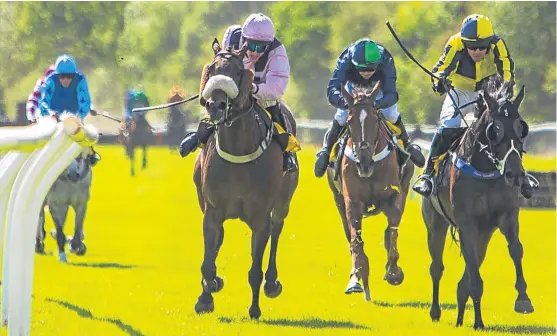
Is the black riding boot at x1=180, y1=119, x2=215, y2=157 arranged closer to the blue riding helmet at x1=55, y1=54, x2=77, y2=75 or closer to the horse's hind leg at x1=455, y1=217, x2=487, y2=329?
the horse's hind leg at x1=455, y1=217, x2=487, y2=329

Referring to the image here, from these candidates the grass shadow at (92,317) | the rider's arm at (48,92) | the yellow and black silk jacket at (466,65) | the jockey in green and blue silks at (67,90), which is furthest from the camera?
the jockey in green and blue silks at (67,90)

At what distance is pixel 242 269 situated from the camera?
15.6 m

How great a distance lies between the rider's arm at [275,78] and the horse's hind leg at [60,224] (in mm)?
4659

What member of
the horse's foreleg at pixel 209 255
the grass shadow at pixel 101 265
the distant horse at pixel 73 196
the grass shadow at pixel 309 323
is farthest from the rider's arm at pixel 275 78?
the distant horse at pixel 73 196

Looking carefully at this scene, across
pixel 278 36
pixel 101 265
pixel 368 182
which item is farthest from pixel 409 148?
pixel 278 36

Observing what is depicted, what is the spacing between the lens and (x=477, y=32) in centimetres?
→ 1181

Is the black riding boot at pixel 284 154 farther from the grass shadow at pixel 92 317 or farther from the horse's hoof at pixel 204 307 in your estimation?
the grass shadow at pixel 92 317

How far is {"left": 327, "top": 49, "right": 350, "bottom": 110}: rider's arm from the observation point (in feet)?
42.8

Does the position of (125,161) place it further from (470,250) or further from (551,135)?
(470,250)

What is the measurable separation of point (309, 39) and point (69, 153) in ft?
209

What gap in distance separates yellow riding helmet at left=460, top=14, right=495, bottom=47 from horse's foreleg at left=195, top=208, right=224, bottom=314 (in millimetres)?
2583

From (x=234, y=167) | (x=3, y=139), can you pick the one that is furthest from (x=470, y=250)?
(x=3, y=139)

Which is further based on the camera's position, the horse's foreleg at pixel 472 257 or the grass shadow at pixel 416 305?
the grass shadow at pixel 416 305

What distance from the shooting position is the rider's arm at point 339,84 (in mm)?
13031
